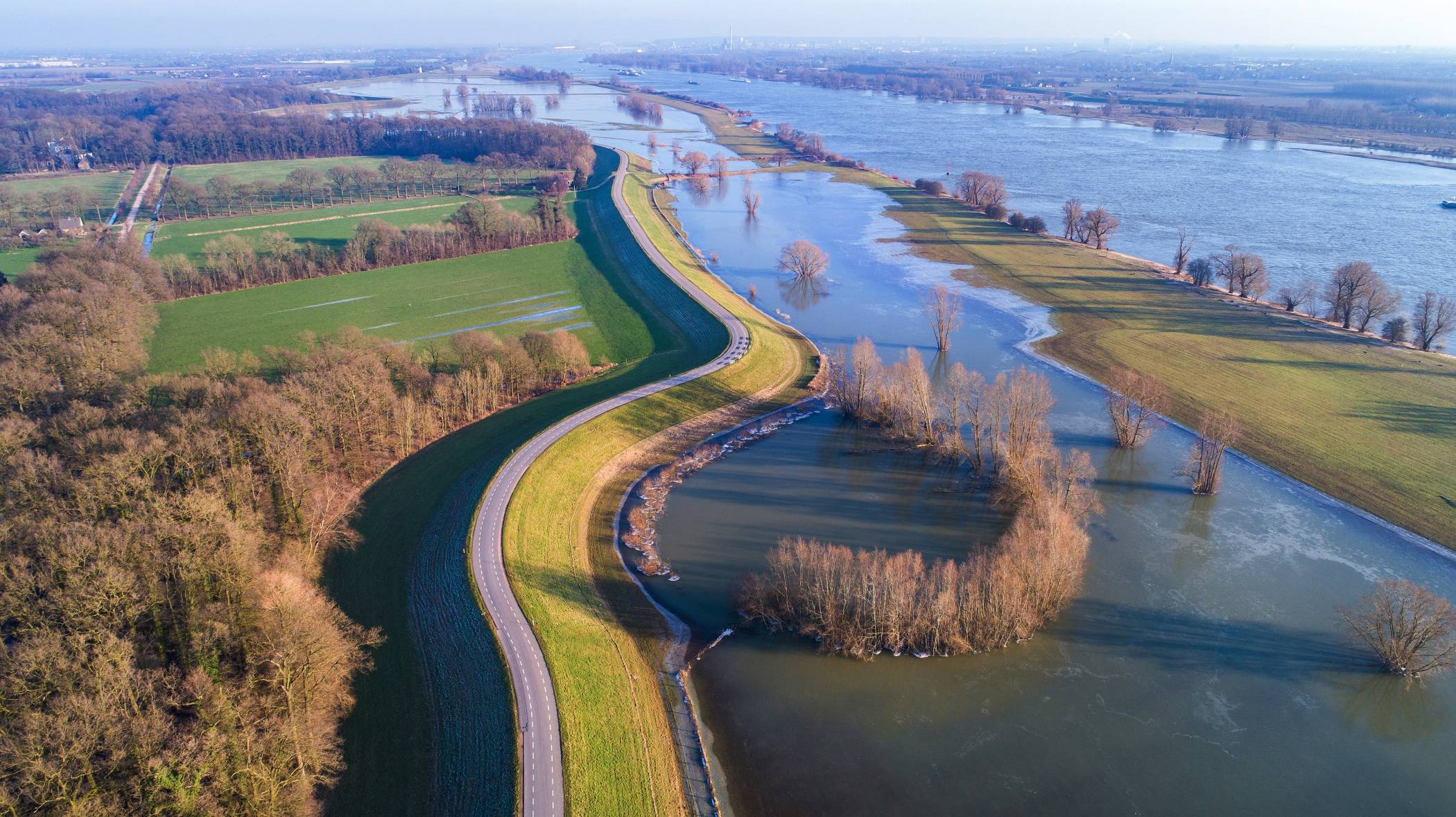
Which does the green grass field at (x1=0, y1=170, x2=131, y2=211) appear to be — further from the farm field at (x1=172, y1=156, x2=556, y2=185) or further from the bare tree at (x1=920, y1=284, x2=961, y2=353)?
the bare tree at (x1=920, y1=284, x2=961, y2=353)

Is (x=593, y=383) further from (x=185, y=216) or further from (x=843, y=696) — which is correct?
(x=185, y=216)

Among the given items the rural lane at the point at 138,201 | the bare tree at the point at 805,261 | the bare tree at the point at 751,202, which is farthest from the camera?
the bare tree at the point at 751,202

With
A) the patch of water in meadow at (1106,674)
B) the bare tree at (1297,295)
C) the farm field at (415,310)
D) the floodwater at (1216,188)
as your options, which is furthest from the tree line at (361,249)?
the bare tree at (1297,295)

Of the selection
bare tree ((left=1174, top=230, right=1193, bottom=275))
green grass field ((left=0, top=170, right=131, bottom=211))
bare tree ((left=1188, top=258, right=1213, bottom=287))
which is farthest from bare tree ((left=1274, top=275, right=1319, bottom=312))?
green grass field ((left=0, top=170, right=131, bottom=211))

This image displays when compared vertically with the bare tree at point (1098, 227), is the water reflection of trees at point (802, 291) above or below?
below

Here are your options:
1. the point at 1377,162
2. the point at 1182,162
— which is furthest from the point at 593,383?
the point at 1377,162

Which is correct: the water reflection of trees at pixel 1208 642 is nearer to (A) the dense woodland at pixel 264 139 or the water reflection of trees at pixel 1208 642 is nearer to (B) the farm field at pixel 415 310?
(B) the farm field at pixel 415 310
